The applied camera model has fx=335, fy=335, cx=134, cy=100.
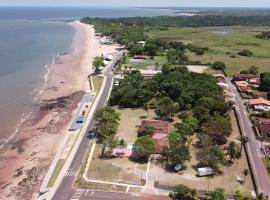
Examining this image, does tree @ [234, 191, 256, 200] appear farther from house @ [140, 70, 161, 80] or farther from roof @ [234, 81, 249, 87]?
house @ [140, 70, 161, 80]

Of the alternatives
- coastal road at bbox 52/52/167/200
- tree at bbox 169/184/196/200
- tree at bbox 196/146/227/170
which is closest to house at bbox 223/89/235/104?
tree at bbox 196/146/227/170

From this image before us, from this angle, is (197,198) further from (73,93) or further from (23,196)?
(73,93)

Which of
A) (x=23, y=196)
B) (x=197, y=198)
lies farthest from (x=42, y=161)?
(x=197, y=198)

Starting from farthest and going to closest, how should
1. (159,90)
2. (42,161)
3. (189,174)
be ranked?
(159,90), (42,161), (189,174)

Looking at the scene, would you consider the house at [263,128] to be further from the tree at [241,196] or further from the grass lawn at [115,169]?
the grass lawn at [115,169]

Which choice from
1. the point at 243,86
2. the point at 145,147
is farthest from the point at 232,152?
the point at 243,86

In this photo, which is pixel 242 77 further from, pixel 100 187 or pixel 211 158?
pixel 100 187
